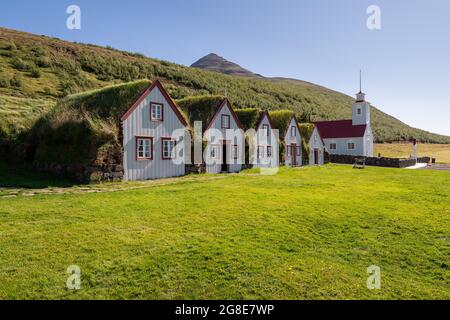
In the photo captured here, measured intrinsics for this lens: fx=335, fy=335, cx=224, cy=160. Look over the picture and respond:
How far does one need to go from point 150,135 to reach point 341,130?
48842 mm

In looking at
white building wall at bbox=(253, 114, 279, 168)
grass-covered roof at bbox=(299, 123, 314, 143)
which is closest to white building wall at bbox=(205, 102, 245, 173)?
white building wall at bbox=(253, 114, 279, 168)

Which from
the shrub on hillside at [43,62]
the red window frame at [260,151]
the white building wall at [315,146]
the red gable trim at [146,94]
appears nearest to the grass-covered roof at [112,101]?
the red gable trim at [146,94]

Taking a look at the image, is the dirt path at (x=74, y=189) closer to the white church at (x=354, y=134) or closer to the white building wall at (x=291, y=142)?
the white building wall at (x=291, y=142)

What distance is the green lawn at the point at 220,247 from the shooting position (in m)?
7.11

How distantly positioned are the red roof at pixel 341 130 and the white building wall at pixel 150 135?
145 ft

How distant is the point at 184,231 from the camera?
1038 cm

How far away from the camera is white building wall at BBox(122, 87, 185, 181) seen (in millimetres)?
Result: 21875

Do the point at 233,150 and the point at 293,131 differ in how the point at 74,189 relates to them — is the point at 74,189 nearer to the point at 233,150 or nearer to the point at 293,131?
the point at 233,150

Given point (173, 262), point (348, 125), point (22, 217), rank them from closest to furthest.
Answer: point (173, 262), point (22, 217), point (348, 125)

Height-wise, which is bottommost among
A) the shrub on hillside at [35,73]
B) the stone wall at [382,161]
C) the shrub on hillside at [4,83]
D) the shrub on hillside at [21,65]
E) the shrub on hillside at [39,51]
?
the stone wall at [382,161]
